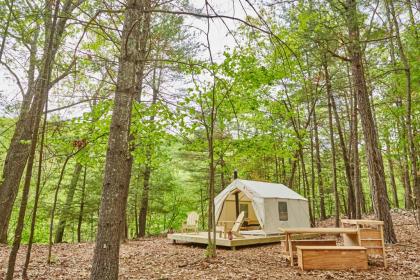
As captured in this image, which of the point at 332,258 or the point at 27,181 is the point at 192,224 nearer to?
the point at 332,258

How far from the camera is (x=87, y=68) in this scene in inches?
215

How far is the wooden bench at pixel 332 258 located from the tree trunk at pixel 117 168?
11.2 ft

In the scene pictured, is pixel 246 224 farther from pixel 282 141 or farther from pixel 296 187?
pixel 296 187

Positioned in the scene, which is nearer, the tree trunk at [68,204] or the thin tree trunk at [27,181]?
the thin tree trunk at [27,181]

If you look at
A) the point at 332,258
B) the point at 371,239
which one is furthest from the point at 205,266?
the point at 371,239

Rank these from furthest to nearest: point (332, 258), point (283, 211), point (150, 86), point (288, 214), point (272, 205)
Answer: point (288, 214), point (283, 211), point (272, 205), point (150, 86), point (332, 258)

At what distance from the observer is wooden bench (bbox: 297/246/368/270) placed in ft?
15.7

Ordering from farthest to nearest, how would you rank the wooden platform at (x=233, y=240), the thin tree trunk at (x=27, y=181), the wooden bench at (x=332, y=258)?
the wooden platform at (x=233, y=240), the wooden bench at (x=332, y=258), the thin tree trunk at (x=27, y=181)

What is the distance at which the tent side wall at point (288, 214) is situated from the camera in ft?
28.9

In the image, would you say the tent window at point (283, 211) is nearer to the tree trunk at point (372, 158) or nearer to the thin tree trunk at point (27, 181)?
the tree trunk at point (372, 158)

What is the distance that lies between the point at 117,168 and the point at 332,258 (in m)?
4.04

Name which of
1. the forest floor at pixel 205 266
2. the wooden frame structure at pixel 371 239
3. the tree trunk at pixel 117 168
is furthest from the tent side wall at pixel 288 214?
the tree trunk at pixel 117 168

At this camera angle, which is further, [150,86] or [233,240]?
[233,240]

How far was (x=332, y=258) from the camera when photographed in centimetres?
483
